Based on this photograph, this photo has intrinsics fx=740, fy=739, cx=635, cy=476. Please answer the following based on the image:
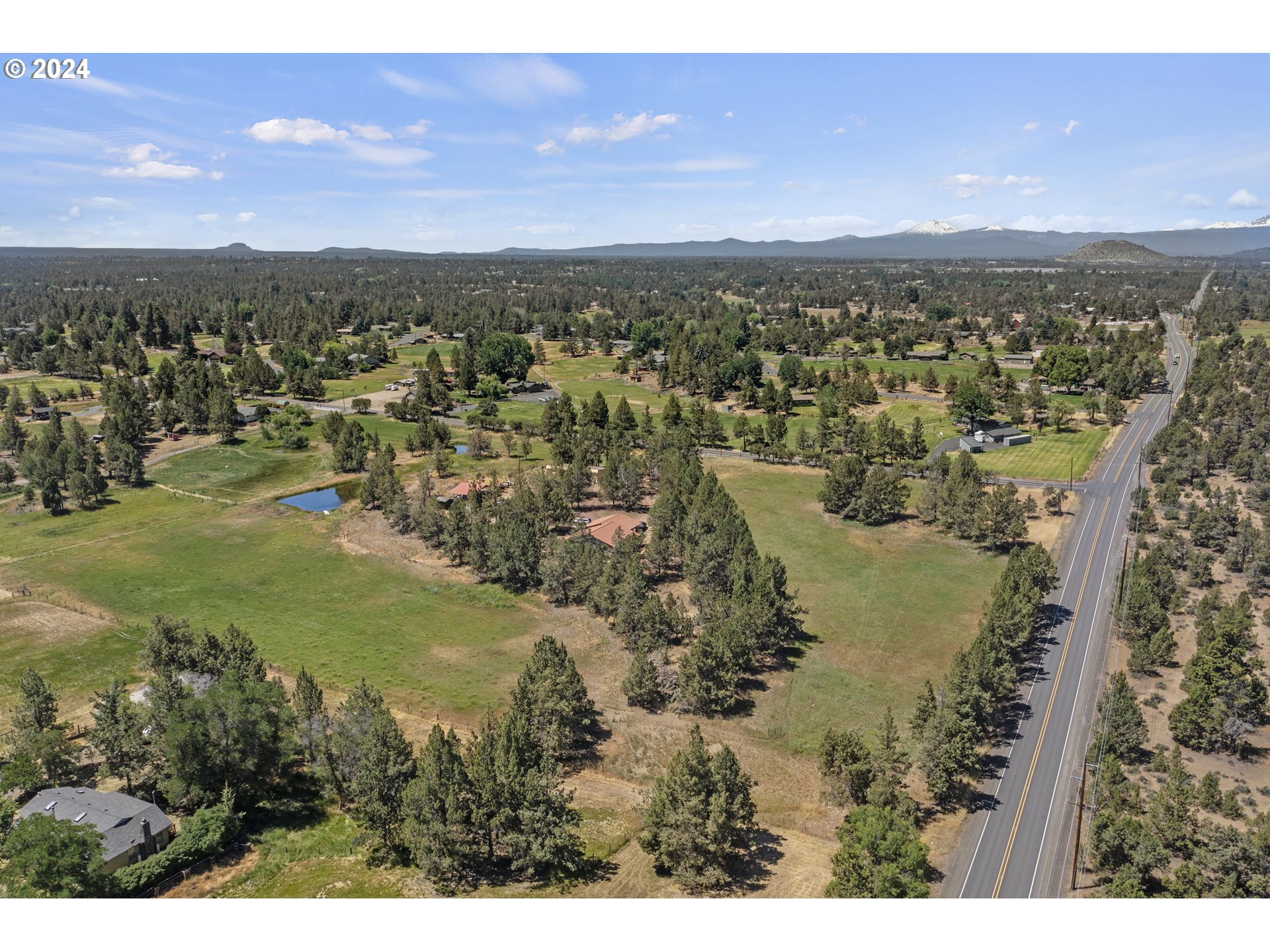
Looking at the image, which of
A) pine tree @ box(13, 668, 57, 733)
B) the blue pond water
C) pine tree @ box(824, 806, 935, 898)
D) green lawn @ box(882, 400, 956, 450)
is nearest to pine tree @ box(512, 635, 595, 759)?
pine tree @ box(824, 806, 935, 898)

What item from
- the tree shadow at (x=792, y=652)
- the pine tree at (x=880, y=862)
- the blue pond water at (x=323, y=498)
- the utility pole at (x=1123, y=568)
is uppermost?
the blue pond water at (x=323, y=498)

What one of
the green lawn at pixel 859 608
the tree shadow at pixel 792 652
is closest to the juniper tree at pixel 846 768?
the green lawn at pixel 859 608

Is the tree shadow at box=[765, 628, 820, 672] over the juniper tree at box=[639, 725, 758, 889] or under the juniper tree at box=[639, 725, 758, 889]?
under

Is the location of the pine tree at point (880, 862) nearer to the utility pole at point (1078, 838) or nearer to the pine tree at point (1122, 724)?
the utility pole at point (1078, 838)

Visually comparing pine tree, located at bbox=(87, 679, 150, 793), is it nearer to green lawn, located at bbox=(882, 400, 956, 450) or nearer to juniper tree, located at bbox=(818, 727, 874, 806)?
juniper tree, located at bbox=(818, 727, 874, 806)

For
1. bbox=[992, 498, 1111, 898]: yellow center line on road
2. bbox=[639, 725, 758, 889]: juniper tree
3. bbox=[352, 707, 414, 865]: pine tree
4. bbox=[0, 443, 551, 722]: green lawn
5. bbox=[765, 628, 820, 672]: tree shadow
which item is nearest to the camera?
bbox=[639, 725, 758, 889]: juniper tree

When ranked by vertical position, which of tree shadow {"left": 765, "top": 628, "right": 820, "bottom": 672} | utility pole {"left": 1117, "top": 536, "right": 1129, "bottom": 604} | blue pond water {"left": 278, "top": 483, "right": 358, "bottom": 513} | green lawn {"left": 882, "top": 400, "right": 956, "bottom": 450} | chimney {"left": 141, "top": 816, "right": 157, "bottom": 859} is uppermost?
green lawn {"left": 882, "top": 400, "right": 956, "bottom": 450}
